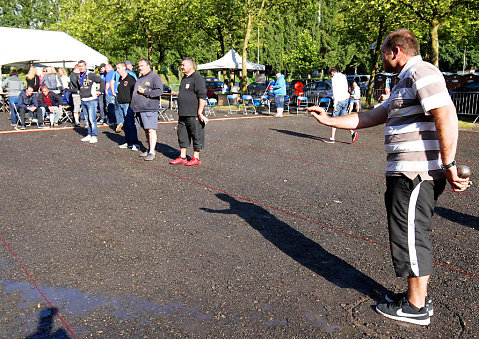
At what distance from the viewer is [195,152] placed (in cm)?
823

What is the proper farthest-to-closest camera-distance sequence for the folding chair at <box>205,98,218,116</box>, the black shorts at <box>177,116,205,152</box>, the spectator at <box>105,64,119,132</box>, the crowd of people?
1. the folding chair at <box>205,98,218,116</box>
2. the spectator at <box>105,64,119,132</box>
3. the black shorts at <box>177,116,205,152</box>
4. the crowd of people

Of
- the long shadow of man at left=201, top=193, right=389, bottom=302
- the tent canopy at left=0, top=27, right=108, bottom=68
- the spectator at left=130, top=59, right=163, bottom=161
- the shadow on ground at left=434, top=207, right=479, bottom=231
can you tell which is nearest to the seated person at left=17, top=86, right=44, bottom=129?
the spectator at left=130, top=59, right=163, bottom=161

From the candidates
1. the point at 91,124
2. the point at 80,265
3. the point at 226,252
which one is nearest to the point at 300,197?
the point at 226,252

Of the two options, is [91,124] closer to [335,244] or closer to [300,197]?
[300,197]

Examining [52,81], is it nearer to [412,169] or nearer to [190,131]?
[190,131]

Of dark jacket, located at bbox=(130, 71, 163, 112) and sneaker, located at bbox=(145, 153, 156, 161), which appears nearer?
dark jacket, located at bbox=(130, 71, 163, 112)

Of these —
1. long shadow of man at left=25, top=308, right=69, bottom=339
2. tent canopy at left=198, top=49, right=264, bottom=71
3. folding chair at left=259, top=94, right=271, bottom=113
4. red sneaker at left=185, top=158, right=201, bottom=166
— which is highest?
tent canopy at left=198, top=49, right=264, bottom=71

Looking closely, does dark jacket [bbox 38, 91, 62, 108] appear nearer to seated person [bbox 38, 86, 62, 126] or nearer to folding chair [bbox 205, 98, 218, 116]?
seated person [bbox 38, 86, 62, 126]

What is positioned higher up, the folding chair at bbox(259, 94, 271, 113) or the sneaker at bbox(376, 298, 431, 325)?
the folding chair at bbox(259, 94, 271, 113)

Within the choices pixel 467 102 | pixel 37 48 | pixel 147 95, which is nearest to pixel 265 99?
pixel 467 102

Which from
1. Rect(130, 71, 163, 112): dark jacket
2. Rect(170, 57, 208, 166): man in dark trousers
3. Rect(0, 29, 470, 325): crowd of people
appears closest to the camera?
Rect(0, 29, 470, 325): crowd of people

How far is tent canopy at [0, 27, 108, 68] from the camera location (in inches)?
791

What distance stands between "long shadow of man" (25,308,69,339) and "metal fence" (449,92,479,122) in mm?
16838

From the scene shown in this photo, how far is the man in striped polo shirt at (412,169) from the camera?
2834 millimetres
